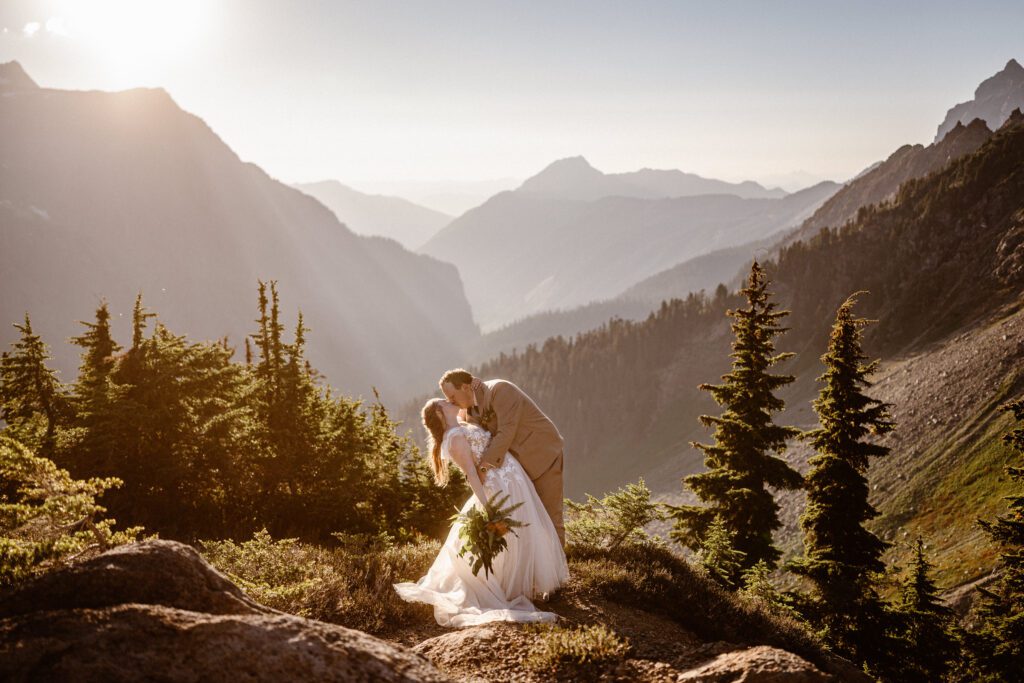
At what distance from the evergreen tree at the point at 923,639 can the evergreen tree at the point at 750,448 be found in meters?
4.40

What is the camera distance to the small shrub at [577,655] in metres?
6.38

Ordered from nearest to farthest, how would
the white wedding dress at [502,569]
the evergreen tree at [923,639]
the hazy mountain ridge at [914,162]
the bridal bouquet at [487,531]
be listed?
the bridal bouquet at [487,531] < the white wedding dress at [502,569] < the evergreen tree at [923,639] < the hazy mountain ridge at [914,162]

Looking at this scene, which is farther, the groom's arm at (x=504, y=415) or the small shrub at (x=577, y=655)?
the groom's arm at (x=504, y=415)

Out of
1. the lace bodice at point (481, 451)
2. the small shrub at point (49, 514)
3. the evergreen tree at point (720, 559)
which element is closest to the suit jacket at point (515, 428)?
the lace bodice at point (481, 451)

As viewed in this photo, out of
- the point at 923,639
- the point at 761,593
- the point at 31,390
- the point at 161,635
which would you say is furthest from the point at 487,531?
the point at 923,639

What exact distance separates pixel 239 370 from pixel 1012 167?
438 feet

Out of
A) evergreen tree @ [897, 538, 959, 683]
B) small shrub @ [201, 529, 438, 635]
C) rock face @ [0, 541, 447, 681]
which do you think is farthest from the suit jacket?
evergreen tree @ [897, 538, 959, 683]

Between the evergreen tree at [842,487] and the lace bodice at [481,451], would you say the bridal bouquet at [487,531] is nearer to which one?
the lace bodice at [481,451]

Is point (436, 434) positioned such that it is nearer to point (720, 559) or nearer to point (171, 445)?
point (720, 559)

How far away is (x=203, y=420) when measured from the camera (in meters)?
16.5

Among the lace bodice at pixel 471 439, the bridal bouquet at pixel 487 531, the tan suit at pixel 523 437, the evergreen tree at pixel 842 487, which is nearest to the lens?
the bridal bouquet at pixel 487 531

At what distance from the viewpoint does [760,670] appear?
5617 millimetres

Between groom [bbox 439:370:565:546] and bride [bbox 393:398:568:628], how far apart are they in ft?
0.59

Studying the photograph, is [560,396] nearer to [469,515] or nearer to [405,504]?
[405,504]
